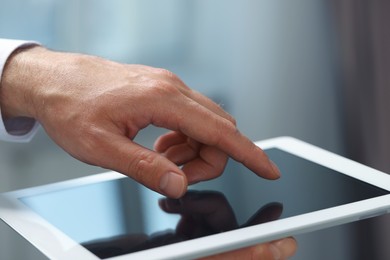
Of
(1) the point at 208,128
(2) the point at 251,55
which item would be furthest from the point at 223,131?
(2) the point at 251,55

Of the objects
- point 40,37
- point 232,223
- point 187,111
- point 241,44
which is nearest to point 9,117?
point 187,111

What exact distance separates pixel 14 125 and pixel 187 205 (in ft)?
1.06

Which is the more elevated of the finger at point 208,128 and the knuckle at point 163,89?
the knuckle at point 163,89

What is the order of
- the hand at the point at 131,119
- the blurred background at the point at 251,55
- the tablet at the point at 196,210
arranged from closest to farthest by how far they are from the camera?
the tablet at the point at 196,210 → the hand at the point at 131,119 → the blurred background at the point at 251,55

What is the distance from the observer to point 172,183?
3.10ft

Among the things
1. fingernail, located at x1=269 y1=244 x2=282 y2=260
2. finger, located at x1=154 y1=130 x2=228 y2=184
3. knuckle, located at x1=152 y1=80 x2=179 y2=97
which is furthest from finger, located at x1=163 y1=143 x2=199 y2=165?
fingernail, located at x1=269 y1=244 x2=282 y2=260

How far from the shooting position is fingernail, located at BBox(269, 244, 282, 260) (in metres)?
0.86

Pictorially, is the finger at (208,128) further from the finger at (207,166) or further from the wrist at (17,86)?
the wrist at (17,86)

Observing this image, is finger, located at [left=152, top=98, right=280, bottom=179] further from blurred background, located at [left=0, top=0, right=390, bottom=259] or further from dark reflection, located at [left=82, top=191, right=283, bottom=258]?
blurred background, located at [left=0, top=0, right=390, bottom=259]

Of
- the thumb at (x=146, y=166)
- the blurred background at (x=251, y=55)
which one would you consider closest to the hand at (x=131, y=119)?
the thumb at (x=146, y=166)

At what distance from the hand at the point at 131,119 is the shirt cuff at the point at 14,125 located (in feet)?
0.24

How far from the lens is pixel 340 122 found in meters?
1.51

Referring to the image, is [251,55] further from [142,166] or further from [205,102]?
[142,166]

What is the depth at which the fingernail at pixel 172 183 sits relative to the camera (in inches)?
37.2
